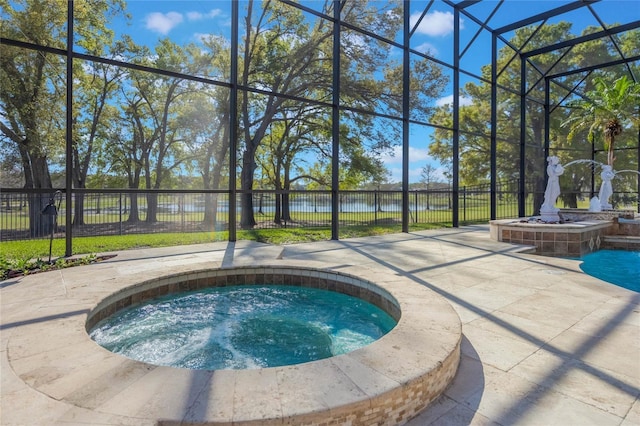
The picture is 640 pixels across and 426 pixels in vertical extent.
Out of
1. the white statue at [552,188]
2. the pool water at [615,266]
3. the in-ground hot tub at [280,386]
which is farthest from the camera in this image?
the white statue at [552,188]

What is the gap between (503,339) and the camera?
2.24 m

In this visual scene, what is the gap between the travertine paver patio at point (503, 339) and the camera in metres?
1.47

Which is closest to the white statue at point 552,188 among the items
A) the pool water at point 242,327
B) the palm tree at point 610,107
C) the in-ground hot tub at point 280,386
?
the palm tree at point 610,107

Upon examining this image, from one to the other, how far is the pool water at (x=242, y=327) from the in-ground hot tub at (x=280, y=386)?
0.64 metres

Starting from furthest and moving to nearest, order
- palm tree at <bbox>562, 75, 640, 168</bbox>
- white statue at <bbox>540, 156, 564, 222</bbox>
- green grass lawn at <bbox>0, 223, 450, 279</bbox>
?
1. palm tree at <bbox>562, 75, 640, 168</bbox>
2. white statue at <bbox>540, 156, 564, 222</bbox>
3. green grass lawn at <bbox>0, 223, 450, 279</bbox>

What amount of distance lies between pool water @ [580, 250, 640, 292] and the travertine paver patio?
20.3 inches

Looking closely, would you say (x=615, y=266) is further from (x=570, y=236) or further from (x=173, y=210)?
(x=173, y=210)

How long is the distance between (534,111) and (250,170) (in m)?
15.4

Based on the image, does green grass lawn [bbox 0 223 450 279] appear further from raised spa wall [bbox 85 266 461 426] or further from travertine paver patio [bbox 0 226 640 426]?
raised spa wall [bbox 85 266 461 426]

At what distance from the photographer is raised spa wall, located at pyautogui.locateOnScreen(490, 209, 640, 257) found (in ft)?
19.6

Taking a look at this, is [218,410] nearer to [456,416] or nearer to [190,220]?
[456,416]

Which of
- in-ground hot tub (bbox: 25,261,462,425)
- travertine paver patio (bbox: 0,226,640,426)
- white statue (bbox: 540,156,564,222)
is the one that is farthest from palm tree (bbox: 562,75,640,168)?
in-ground hot tub (bbox: 25,261,462,425)

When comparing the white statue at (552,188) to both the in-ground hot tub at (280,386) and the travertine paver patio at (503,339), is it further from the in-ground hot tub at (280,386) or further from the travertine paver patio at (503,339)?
the in-ground hot tub at (280,386)

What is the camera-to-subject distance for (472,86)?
17625mm
